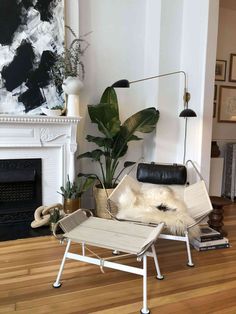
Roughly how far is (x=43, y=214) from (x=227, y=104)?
3.49 metres

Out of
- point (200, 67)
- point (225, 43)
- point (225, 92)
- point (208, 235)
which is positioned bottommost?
point (208, 235)

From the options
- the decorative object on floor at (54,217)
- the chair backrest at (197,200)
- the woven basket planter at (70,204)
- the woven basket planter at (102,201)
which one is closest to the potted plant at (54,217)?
the decorative object on floor at (54,217)

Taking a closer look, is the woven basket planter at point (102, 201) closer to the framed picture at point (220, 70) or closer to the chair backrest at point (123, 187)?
the chair backrest at point (123, 187)

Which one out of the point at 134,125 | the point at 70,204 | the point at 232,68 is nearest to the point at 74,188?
the point at 70,204

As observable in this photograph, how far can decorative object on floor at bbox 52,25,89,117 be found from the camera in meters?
3.38

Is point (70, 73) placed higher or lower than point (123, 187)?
higher

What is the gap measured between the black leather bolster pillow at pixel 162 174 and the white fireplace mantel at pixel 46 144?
0.94m

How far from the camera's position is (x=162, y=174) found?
3.08 metres

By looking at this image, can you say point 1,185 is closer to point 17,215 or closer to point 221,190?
point 17,215

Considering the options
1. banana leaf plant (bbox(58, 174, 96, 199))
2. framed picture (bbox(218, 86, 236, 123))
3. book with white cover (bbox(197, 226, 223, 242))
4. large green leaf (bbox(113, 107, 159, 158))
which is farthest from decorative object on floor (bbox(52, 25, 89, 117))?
framed picture (bbox(218, 86, 236, 123))

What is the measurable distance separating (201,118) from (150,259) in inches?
68.7

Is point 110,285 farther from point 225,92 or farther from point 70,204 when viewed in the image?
point 225,92

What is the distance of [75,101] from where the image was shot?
3.44 m

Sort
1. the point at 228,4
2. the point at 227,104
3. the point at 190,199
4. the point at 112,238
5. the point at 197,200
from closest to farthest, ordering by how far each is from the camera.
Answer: the point at 112,238
the point at 197,200
the point at 190,199
the point at 228,4
the point at 227,104
